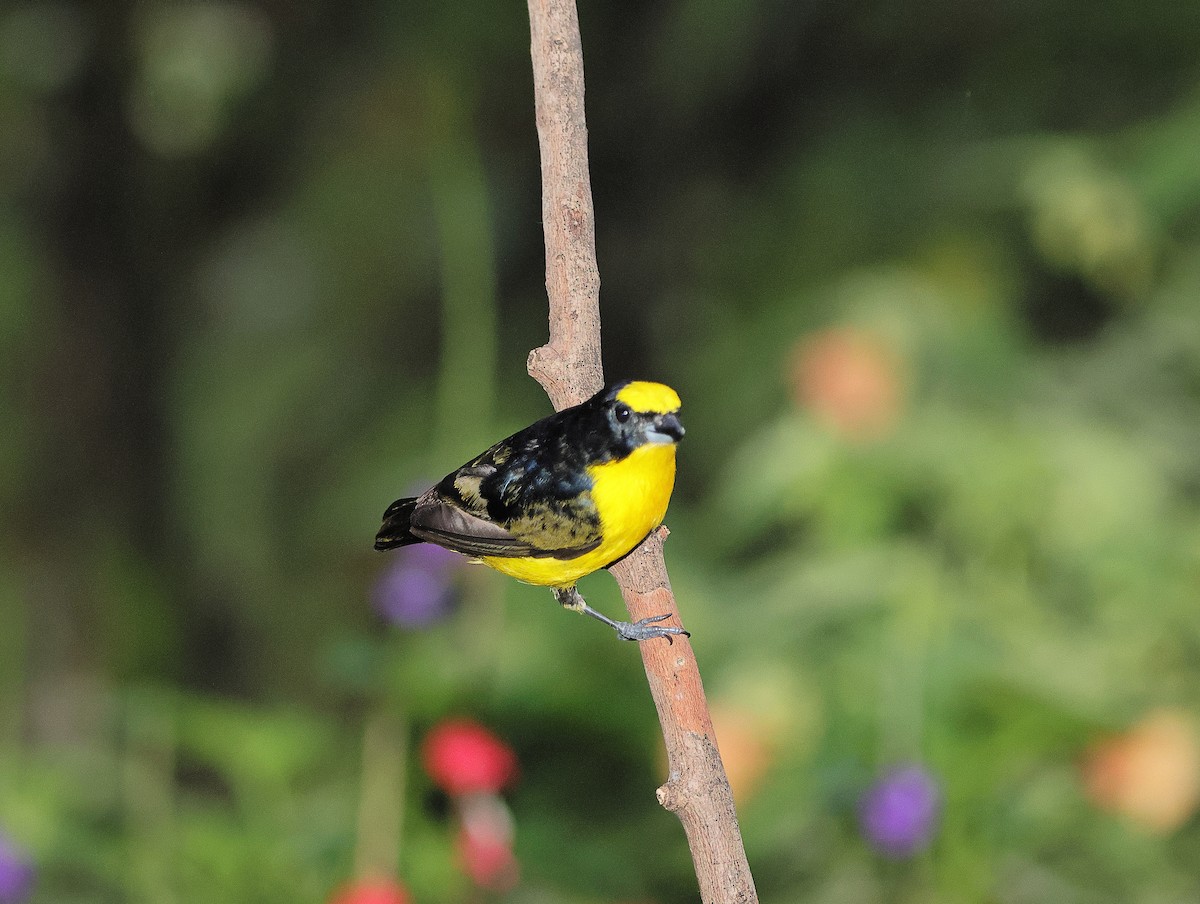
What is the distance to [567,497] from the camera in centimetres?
106

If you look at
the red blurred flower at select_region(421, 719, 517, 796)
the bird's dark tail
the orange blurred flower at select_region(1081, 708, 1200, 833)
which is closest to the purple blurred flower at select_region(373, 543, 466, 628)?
the red blurred flower at select_region(421, 719, 517, 796)

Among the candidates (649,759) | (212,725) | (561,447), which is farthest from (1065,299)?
(561,447)

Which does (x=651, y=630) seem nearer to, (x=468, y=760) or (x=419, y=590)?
(x=468, y=760)

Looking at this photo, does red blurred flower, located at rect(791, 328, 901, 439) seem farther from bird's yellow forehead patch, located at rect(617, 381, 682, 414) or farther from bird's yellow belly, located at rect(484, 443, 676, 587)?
bird's yellow forehead patch, located at rect(617, 381, 682, 414)

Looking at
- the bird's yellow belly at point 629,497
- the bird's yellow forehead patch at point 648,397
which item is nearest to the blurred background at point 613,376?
the bird's yellow belly at point 629,497

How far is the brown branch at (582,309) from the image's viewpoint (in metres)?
0.85

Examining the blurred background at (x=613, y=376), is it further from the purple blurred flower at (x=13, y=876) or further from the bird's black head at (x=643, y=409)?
the bird's black head at (x=643, y=409)

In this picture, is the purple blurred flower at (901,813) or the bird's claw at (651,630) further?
the purple blurred flower at (901,813)

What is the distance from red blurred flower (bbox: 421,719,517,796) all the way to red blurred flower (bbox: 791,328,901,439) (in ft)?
3.66

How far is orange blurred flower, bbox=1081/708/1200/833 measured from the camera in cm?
228

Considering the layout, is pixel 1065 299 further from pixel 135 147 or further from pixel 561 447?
pixel 561 447

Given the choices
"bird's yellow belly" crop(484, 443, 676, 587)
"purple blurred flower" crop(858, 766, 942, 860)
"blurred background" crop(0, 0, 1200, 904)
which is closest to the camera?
"bird's yellow belly" crop(484, 443, 676, 587)

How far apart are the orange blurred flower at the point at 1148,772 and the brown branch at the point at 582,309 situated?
165 cm

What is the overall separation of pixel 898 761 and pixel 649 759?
1.98ft
